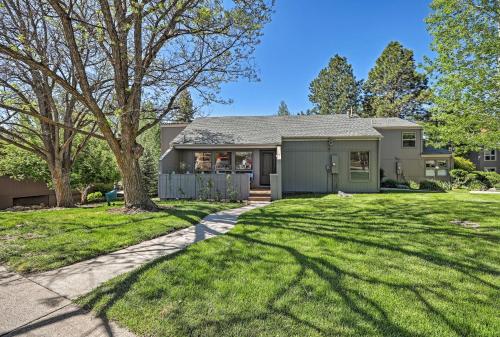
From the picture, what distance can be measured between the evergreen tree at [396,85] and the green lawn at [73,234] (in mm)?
32769

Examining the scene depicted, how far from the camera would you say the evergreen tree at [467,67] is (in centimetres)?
877

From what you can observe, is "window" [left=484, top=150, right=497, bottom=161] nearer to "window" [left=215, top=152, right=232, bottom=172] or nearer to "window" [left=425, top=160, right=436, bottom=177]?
"window" [left=425, top=160, right=436, bottom=177]

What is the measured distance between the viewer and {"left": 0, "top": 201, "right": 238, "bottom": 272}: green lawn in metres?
4.14

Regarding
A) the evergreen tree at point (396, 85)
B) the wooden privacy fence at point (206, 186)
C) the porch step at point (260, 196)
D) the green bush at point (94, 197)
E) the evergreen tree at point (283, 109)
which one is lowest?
the green bush at point (94, 197)

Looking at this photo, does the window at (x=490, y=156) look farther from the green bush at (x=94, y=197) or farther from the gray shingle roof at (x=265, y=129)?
the green bush at (x=94, y=197)

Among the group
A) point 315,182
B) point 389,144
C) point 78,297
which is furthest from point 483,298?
point 389,144

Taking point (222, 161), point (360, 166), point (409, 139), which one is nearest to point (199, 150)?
point (222, 161)

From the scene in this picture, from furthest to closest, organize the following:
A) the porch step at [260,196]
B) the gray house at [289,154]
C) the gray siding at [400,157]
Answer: the gray siding at [400,157], the gray house at [289,154], the porch step at [260,196]

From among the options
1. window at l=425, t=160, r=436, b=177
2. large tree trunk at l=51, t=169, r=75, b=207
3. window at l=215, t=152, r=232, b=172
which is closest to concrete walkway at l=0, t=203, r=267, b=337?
large tree trunk at l=51, t=169, r=75, b=207

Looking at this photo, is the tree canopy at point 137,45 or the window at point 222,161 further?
the window at point 222,161

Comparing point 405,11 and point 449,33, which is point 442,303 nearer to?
point 449,33

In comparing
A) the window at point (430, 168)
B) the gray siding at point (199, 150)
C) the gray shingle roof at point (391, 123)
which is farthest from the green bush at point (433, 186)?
the gray siding at point (199, 150)

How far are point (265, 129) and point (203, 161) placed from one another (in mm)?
4102

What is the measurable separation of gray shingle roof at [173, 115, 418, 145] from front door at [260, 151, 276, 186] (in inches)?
50.0
